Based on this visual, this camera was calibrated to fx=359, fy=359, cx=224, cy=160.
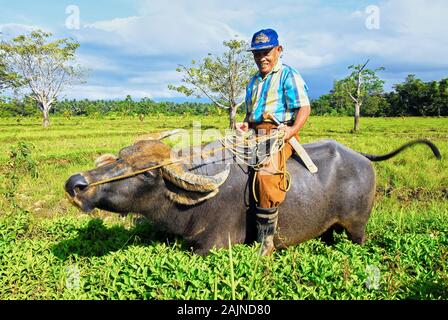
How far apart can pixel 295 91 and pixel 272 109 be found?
0.85 ft

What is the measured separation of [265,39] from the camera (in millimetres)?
2982

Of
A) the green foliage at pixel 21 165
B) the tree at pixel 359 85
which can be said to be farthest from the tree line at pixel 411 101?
the green foliage at pixel 21 165

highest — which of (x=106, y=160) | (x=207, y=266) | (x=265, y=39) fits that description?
(x=265, y=39)

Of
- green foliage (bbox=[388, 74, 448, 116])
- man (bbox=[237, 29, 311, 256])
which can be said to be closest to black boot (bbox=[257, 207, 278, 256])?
man (bbox=[237, 29, 311, 256])

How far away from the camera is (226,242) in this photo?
3.06 m

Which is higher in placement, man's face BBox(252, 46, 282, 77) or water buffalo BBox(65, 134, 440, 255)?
man's face BBox(252, 46, 282, 77)

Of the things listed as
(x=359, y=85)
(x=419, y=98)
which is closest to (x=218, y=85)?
(x=359, y=85)

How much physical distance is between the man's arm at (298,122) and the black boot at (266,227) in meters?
0.64

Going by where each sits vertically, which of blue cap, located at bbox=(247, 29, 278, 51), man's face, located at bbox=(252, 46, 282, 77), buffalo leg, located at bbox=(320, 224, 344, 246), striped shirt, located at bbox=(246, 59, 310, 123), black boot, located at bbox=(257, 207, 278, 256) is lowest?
buffalo leg, located at bbox=(320, 224, 344, 246)

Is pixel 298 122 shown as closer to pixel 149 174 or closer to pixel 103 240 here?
pixel 149 174

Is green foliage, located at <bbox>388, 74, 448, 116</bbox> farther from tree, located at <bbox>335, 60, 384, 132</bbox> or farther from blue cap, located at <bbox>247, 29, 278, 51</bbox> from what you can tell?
blue cap, located at <bbox>247, 29, 278, 51</bbox>

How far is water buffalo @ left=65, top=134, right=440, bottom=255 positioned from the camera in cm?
287

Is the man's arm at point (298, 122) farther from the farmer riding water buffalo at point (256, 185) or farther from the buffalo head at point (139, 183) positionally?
the buffalo head at point (139, 183)

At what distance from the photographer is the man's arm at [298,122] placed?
301 cm
